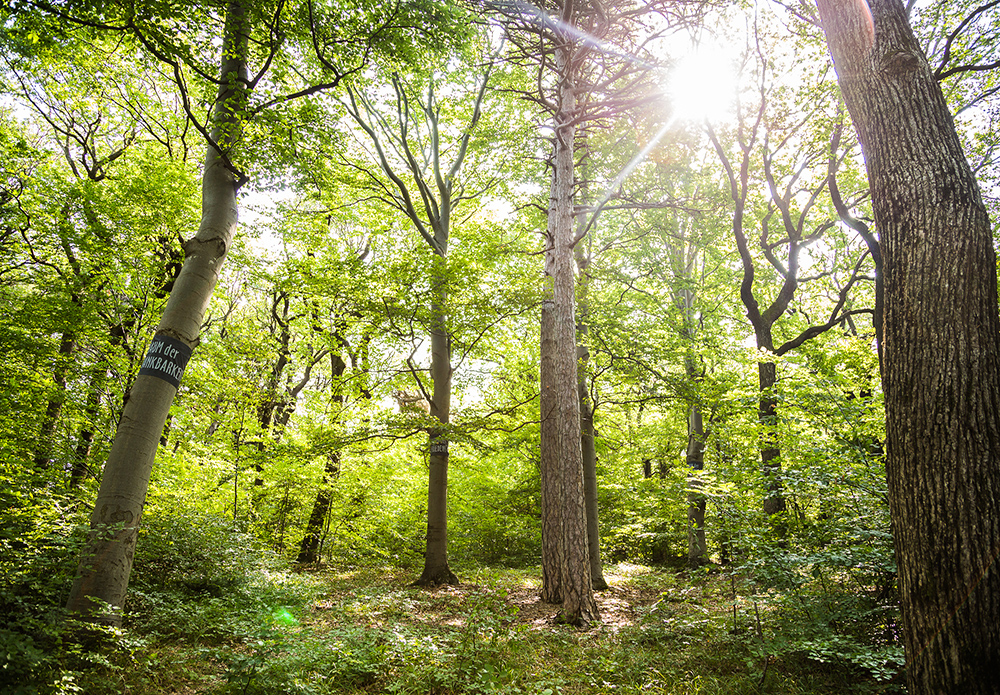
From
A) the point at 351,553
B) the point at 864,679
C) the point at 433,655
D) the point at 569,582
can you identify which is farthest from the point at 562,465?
the point at 351,553

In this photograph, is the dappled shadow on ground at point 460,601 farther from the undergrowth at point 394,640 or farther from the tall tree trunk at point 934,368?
the tall tree trunk at point 934,368

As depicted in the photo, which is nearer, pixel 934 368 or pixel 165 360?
pixel 934 368

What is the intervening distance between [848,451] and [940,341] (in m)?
2.78

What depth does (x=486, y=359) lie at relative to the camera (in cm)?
1185

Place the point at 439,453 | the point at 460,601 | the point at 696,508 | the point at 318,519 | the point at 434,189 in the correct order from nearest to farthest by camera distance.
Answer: the point at 460,601 < the point at 439,453 < the point at 318,519 < the point at 696,508 < the point at 434,189

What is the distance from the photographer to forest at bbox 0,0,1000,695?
2996 millimetres

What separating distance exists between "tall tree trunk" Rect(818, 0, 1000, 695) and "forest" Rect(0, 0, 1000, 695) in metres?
0.02

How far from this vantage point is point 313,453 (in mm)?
7785

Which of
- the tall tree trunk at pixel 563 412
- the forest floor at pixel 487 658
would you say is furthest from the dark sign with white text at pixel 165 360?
the tall tree trunk at pixel 563 412

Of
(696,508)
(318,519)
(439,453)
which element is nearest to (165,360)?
(439,453)

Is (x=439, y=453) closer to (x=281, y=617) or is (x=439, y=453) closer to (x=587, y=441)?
(x=587, y=441)

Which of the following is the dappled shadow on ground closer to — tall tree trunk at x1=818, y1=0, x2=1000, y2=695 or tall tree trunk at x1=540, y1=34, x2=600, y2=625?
tall tree trunk at x1=540, y1=34, x2=600, y2=625

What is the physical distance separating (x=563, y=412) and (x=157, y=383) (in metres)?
5.29

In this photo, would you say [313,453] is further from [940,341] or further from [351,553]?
[940,341]
